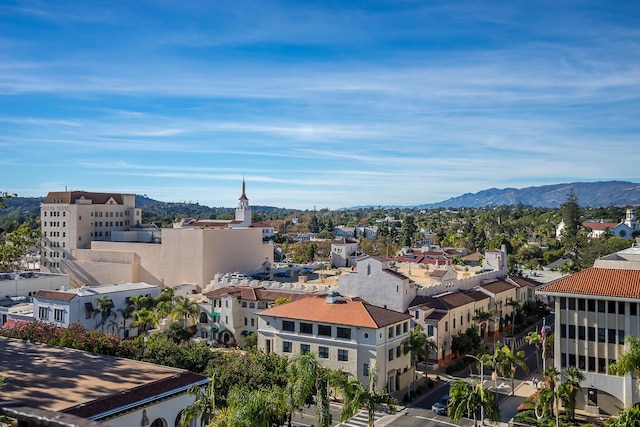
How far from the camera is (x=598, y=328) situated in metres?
38.2

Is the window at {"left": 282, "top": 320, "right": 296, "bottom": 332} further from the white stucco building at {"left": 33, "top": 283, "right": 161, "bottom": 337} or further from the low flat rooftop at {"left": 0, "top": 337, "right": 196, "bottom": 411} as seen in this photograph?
the white stucco building at {"left": 33, "top": 283, "right": 161, "bottom": 337}

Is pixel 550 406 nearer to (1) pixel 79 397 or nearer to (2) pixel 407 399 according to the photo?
(2) pixel 407 399

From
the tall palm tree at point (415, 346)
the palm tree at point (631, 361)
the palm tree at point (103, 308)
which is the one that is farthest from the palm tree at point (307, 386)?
the palm tree at point (103, 308)

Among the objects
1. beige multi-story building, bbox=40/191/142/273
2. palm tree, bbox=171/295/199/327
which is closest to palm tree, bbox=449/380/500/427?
palm tree, bbox=171/295/199/327

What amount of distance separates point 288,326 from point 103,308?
25.5 meters

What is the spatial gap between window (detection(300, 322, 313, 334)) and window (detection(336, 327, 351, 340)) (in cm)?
233

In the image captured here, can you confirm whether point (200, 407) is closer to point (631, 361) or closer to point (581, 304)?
point (631, 361)

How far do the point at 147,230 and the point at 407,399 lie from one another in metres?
72.6

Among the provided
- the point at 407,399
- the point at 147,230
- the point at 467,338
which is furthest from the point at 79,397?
the point at 147,230

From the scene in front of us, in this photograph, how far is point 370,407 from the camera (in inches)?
1226

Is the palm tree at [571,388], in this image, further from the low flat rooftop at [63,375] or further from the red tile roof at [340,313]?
the low flat rooftop at [63,375]

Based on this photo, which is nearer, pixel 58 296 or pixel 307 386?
pixel 307 386

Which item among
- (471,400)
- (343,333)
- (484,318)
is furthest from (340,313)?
(484,318)

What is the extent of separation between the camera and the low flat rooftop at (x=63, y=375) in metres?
20.6
